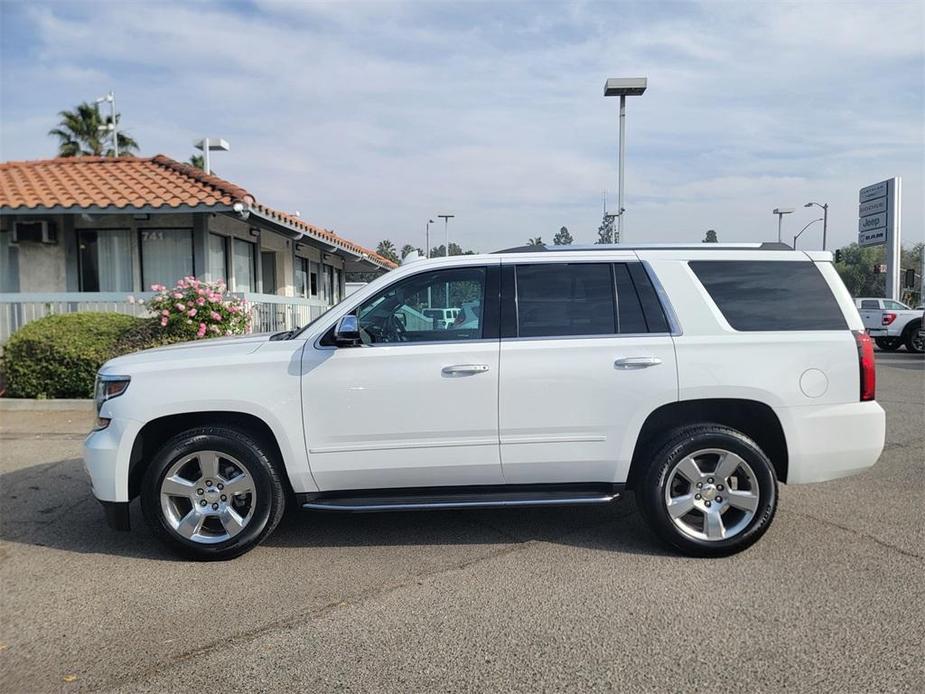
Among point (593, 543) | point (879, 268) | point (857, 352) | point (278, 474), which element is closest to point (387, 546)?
point (278, 474)

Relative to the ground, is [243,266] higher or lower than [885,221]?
lower

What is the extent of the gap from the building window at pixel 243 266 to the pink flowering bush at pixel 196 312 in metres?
3.05

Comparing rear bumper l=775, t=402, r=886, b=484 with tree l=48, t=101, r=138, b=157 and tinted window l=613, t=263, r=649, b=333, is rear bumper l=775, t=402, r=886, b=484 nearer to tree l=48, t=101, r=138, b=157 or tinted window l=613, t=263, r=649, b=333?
tinted window l=613, t=263, r=649, b=333

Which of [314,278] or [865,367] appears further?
[314,278]

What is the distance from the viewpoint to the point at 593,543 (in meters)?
4.40

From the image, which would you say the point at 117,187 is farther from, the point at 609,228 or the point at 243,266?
the point at 609,228

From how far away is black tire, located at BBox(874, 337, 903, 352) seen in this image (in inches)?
798

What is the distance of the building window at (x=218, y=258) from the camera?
12023 millimetres

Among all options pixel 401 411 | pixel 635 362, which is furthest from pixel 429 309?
pixel 635 362

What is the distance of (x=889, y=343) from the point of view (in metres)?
20.8

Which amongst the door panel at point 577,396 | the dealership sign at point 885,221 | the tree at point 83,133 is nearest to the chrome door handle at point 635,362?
the door panel at point 577,396

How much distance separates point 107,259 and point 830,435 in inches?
462

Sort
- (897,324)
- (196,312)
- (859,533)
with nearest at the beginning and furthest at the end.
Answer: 1. (859,533)
2. (196,312)
3. (897,324)

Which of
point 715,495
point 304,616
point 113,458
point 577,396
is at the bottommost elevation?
point 304,616
